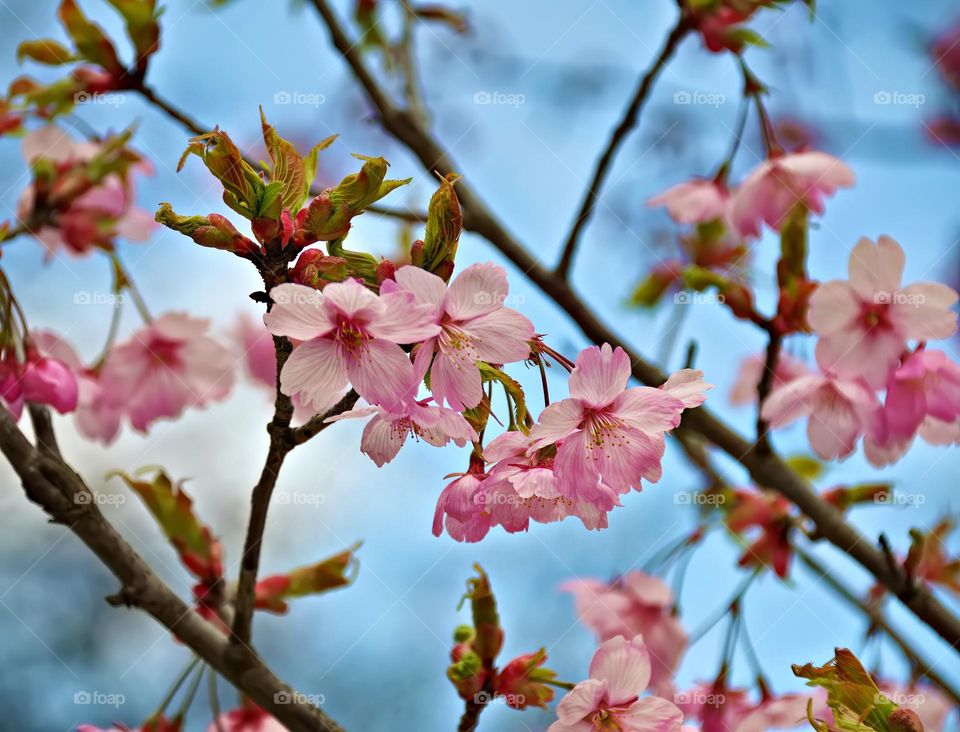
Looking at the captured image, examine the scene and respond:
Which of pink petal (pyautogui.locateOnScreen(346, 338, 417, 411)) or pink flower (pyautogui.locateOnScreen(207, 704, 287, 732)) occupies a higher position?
pink petal (pyautogui.locateOnScreen(346, 338, 417, 411))

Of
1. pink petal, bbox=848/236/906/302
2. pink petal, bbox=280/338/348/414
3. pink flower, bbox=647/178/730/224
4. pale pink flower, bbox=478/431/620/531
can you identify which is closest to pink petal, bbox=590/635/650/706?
pale pink flower, bbox=478/431/620/531

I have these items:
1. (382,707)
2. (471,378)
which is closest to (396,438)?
(471,378)

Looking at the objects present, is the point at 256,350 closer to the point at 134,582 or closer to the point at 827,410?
the point at 134,582

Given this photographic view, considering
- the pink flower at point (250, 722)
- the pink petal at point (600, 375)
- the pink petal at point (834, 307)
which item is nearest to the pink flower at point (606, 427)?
the pink petal at point (600, 375)

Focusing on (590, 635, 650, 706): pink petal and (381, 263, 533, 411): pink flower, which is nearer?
→ (381, 263, 533, 411): pink flower

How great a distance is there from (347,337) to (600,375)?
20cm

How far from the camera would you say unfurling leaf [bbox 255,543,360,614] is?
1.06 m

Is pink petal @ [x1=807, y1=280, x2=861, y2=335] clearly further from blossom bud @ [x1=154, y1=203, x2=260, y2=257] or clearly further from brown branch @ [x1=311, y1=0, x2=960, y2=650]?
blossom bud @ [x1=154, y1=203, x2=260, y2=257]

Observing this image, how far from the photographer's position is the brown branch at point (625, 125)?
129 cm

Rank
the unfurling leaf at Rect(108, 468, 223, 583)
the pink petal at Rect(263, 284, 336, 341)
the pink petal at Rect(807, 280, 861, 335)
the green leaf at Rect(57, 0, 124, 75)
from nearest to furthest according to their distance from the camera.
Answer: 1. the pink petal at Rect(263, 284, 336, 341)
2. the unfurling leaf at Rect(108, 468, 223, 583)
3. the pink petal at Rect(807, 280, 861, 335)
4. the green leaf at Rect(57, 0, 124, 75)

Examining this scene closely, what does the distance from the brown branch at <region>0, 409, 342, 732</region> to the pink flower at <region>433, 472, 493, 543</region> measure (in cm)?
25

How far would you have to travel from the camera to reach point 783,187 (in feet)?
4.57

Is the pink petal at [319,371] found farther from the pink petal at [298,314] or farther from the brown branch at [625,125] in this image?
the brown branch at [625,125]

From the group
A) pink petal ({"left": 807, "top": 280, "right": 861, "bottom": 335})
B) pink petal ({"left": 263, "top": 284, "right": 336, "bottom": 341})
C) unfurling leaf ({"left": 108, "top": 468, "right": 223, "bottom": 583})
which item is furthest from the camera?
pink petal ({"left": 807, "top": 280, "right": 861, "bottom": 335})
